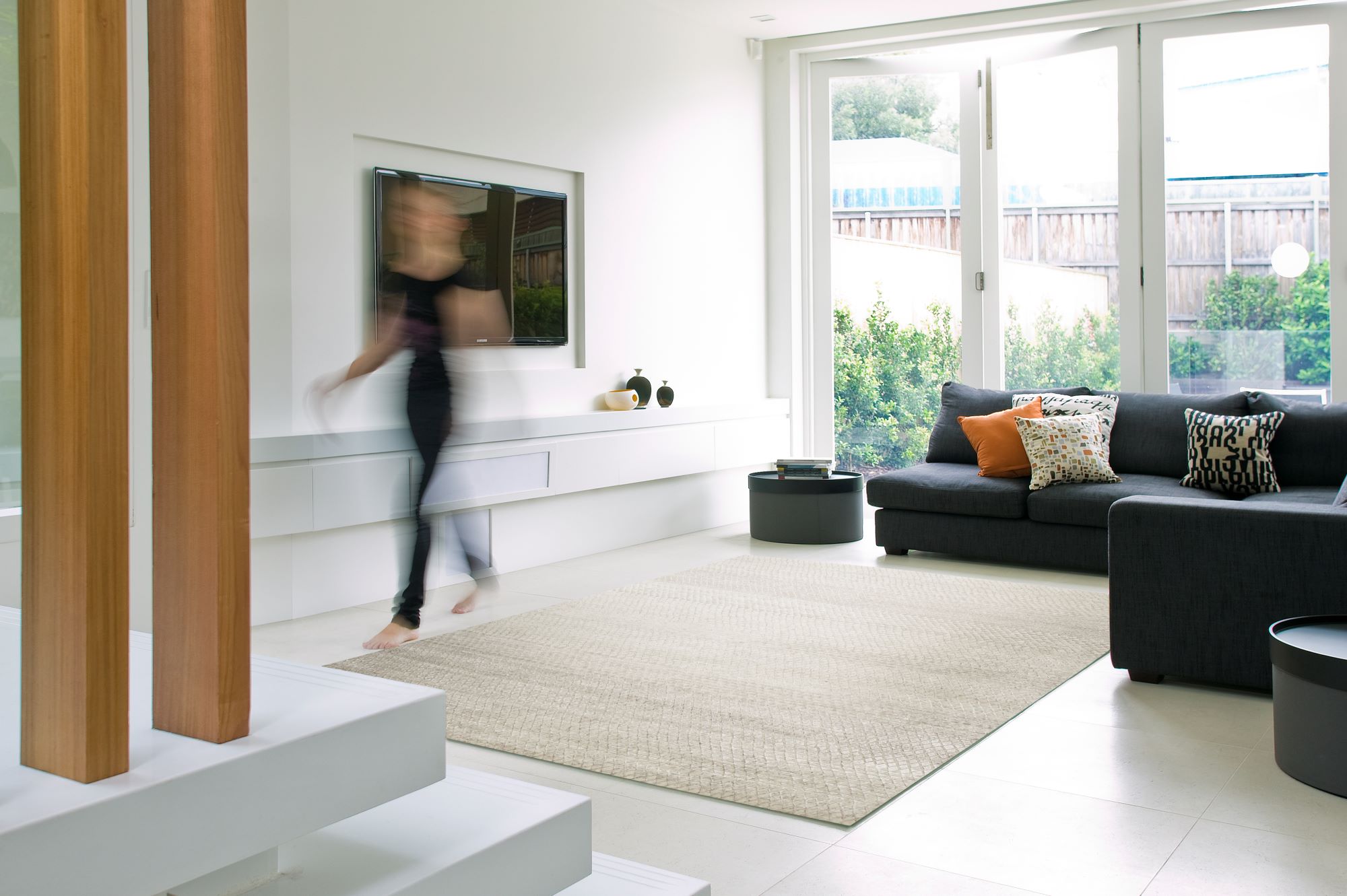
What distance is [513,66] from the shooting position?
5484 millimetres

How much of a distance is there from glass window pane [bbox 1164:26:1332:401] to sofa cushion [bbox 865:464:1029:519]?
1.76 meters

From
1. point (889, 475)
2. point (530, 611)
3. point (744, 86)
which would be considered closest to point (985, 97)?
point (744, 86)

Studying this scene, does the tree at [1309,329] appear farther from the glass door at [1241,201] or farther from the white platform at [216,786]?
the white platform at [216,786]

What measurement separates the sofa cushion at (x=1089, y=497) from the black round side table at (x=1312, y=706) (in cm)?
247

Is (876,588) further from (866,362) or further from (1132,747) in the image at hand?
(866,362)

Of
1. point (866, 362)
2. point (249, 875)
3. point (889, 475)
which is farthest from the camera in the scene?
point (866, 362)

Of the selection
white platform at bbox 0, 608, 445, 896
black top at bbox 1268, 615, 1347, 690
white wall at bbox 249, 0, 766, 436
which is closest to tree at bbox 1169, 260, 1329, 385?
white wall at bbox 249, 0, 766, 436

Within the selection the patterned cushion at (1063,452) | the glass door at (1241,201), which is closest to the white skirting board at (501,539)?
the patterned cushion at (1063,452)

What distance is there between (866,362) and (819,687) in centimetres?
442

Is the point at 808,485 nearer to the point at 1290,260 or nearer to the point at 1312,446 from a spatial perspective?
the point at 1312,446

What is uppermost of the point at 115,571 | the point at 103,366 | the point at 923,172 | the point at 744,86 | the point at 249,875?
the point at 744,86

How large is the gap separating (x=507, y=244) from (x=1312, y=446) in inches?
152

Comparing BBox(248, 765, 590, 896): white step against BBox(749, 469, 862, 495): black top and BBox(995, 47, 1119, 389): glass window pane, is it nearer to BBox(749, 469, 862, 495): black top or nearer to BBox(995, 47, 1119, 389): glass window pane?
BBox(749, 469, 862, 495): black top

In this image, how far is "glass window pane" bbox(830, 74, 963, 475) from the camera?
287 inches
